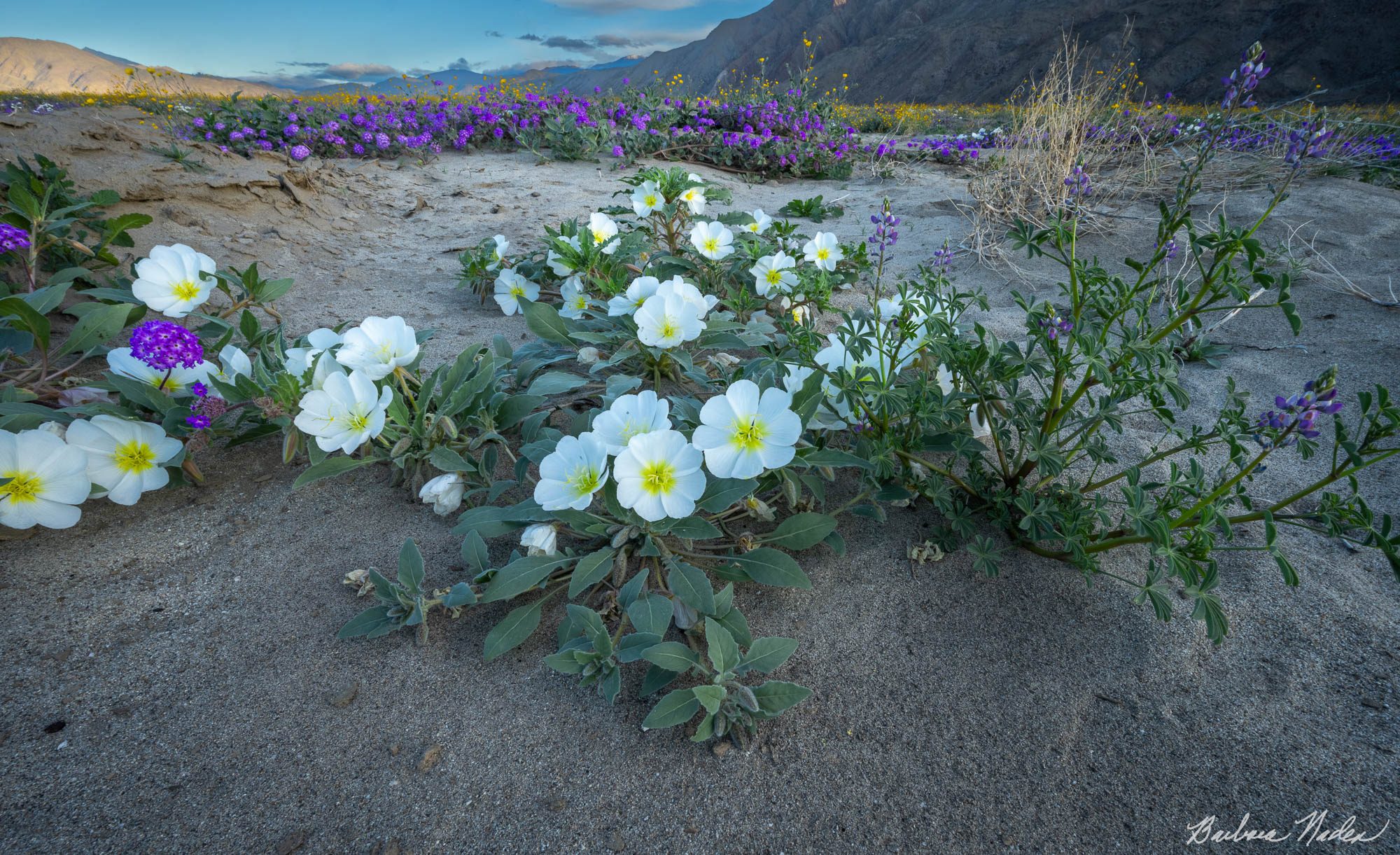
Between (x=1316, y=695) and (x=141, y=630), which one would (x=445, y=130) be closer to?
(x=141, y=630)

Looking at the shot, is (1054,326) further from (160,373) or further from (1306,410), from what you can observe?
(160,373)

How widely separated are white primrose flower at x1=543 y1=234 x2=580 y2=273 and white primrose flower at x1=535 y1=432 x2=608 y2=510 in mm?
1342

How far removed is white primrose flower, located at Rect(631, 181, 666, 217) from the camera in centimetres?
305

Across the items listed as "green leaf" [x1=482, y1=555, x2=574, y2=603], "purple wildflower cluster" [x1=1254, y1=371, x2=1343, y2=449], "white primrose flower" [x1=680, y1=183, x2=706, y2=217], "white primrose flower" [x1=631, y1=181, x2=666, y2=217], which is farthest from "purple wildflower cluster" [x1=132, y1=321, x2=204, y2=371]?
"purple wildflower cluster" [x1=1254, y1=371, x2=1343, y2=449]

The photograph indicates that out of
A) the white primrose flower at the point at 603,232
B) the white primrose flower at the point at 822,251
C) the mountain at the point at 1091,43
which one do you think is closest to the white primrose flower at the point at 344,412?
the white primrose flower at the point at 603,232

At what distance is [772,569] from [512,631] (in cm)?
63

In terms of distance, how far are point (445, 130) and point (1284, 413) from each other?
7.27 meters

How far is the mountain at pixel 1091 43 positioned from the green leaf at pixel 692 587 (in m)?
10.4

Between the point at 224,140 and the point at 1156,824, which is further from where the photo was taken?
the point at 224,140

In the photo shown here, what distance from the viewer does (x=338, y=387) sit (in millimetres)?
1596

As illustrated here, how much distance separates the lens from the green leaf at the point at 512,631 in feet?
4.69

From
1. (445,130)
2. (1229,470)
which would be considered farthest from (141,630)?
(445,130)

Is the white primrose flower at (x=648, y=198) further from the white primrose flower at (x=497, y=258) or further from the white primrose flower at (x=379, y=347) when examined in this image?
the white primrose flower at (x=379, y=347)

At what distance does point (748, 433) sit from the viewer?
4.54ft
